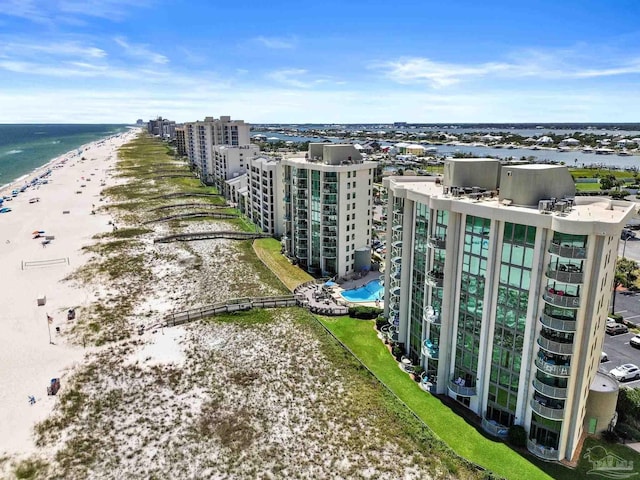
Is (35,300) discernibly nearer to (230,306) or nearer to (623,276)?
(230,306)

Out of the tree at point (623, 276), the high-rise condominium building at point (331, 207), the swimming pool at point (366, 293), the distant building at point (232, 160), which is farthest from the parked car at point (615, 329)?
the distant building at point (232, 160)

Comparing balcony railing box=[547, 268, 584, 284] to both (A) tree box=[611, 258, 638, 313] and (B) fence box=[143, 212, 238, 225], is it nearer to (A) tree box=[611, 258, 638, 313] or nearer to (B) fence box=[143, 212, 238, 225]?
(A) tree box=[611, 258, 638, 313]

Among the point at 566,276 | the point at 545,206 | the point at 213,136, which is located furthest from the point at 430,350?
the point at 213,136

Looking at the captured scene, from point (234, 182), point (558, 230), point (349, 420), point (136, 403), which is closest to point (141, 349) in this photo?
point (136, 403)

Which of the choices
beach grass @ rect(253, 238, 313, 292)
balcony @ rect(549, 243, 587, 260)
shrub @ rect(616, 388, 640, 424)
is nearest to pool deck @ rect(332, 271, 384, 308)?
beach grass @ rect(253, 238, 313, 292)

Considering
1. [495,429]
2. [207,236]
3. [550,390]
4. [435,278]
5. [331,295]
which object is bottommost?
[495,429]
